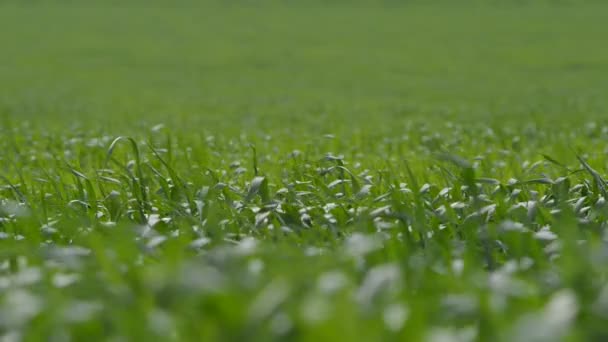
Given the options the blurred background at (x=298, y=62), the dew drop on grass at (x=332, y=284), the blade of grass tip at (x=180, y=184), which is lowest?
the blurred background at (x=298, y=62)

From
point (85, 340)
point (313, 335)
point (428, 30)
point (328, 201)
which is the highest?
point (313, 335)

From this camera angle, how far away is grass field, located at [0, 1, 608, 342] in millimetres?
1821

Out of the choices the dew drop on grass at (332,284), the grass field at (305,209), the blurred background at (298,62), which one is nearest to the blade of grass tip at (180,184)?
the grass field at (305,209)

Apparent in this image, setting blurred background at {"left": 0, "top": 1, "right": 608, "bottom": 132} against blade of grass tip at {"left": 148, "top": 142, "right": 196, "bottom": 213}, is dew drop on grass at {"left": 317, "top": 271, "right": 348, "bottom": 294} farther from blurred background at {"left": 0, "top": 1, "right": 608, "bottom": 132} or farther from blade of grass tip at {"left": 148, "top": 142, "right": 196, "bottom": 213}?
blurred background at {"left": 0, "top": 1, "right": 608, "bottom": 132}

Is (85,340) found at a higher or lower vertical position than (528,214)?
higher

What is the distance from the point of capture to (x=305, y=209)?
148 inches

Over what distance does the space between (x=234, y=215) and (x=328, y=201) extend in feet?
2.00

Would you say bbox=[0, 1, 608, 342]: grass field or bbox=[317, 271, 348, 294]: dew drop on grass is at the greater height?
bbox=[317, 271, 348, 294]: dew drop on grass

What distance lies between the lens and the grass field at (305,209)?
182 centimetres

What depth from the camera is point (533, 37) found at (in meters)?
38.6

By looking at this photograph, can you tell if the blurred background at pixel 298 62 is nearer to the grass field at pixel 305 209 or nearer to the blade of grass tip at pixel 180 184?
the grass field at pixel 305 209

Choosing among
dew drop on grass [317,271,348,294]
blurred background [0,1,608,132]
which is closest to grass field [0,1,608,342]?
dew drop on grass [317,271,348,294]

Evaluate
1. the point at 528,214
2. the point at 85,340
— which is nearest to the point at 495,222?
the point at 528,214

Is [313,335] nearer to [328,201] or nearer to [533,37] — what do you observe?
[328,201]
